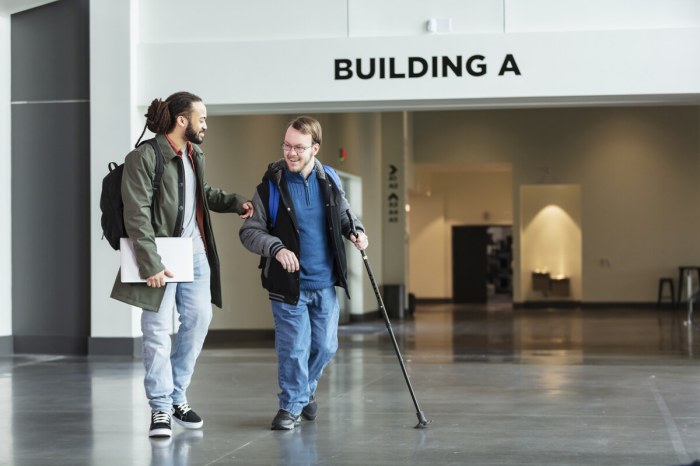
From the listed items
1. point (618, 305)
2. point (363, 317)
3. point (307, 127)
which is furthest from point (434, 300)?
point (307, 127)

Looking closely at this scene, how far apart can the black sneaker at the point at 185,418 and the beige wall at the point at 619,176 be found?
1736cm

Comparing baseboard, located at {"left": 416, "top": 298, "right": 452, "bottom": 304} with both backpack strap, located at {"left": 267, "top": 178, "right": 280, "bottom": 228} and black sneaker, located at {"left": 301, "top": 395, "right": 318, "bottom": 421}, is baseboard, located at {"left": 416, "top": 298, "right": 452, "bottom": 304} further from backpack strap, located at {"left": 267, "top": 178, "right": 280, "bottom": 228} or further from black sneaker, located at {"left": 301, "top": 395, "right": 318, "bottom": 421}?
backpack strap, located at {"left": 267, "top": 178, "right": 280, "bottom": 228}

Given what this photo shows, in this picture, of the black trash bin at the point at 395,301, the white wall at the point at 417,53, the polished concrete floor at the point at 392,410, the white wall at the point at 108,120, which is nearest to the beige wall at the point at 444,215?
the black trash bin at the point at 395,301

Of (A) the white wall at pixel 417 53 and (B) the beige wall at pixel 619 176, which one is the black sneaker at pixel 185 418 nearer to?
(A) the white wall at pixel 417 53

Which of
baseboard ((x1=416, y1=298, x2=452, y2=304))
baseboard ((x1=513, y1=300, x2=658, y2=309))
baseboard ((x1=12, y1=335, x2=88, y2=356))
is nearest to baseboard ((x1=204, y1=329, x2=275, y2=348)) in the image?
baseboard ((x1=12, y1=335, x2=88, y2=356))

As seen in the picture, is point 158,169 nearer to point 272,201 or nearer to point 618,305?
point 272,201

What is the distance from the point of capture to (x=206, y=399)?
627 cm

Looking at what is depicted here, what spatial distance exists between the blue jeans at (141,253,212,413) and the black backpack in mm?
344

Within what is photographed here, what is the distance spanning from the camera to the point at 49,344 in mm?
9617

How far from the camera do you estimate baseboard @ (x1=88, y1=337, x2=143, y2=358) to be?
9289 millimetres

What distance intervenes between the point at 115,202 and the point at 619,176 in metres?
18.0

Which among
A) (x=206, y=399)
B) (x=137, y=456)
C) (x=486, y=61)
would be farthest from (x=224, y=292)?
(x=137, y=456)

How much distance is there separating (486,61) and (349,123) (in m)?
7.94

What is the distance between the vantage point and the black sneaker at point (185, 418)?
4992 millimetres
